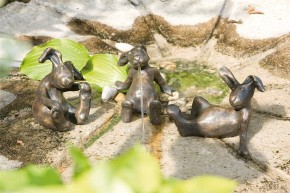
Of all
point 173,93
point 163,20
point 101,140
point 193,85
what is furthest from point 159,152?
point 163,20

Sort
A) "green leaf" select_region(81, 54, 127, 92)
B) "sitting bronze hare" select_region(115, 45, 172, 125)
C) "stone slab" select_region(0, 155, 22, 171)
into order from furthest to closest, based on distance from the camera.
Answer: "green leaf" select_region(81, 54, 127, 92), "sitting bronze hare" select_region(115, 45, 172, 125), "stone slab" select_region(0, 155, 22, 171)

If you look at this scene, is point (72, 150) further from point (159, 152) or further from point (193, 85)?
point (193, 85)

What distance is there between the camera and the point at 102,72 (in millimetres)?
3279

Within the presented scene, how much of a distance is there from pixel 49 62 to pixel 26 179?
2.86 m

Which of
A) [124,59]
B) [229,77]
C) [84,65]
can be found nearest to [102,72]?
[84,65]

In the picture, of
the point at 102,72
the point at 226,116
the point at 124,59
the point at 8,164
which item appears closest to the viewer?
the point at 8,164

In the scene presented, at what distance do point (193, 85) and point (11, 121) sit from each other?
124 centimetres

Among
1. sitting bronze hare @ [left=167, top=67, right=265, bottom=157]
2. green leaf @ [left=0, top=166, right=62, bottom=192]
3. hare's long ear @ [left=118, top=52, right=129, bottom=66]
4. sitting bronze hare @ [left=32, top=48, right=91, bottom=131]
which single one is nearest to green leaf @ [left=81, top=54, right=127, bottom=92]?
hare's long ear @ [left=118, top=52, right=129, bottom=66]

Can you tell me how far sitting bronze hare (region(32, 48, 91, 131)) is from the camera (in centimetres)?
269

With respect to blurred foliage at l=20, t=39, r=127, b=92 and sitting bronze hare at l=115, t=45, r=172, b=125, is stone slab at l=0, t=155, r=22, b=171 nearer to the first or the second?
sitting bronze hare at l=115, t=45, r=172, b=125

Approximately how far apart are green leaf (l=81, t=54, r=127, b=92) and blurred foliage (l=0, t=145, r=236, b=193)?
2606mm

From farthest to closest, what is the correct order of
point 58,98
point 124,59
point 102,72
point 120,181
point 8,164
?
1. point 102,72
2. point 124,59
3. point 58,98
4. point 8,164
5. point 120,181

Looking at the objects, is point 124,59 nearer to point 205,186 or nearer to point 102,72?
point 102,72

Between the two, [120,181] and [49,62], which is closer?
[120,181]
